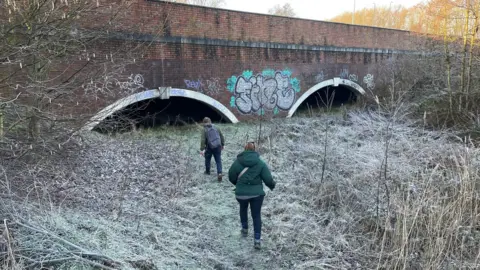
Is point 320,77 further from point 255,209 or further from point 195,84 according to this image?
point 255,209

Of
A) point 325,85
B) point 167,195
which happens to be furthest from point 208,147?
point 325,85

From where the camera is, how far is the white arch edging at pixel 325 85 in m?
15.9

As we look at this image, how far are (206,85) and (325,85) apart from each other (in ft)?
24.4

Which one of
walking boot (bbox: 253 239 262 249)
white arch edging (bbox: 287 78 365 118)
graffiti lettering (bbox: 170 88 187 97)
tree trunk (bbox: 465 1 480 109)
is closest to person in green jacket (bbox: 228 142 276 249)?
walking boot (bbox: 253 239 262 249)

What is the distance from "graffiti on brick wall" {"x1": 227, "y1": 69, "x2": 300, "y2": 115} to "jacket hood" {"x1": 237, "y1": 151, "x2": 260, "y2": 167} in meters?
8.28

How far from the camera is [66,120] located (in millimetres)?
6293

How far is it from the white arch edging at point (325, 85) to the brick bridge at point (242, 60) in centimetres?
5

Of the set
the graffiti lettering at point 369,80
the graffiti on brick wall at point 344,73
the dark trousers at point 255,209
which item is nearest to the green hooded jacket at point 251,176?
the dark trousers at point 255,209

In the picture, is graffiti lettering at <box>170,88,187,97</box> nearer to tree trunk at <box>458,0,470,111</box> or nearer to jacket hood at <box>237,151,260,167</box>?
jacket hood at <box>237,151,260,167</box>

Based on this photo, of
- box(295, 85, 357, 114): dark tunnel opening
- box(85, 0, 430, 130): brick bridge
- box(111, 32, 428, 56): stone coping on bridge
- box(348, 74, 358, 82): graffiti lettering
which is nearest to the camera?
box(111, 32, 428, 56): stone coping on bridge

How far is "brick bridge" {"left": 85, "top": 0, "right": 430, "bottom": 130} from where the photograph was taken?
10.9 metres

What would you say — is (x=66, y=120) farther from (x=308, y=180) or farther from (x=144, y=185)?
(x=308, y=180)

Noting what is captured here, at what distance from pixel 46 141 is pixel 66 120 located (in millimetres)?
677

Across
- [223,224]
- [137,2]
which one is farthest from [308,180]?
[137,2]
